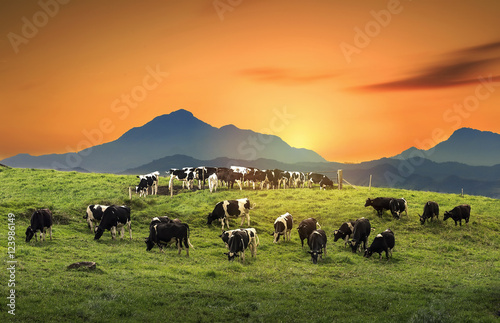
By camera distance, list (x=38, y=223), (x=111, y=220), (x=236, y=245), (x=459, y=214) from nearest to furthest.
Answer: (x=236, y=245) < (x=38, y=223) < (x=111, y=220) < (x=459, y=214)

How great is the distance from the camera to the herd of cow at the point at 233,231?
24688 mm

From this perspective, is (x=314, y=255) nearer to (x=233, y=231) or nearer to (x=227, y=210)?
(x=233, y=231)

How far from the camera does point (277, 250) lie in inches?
1094

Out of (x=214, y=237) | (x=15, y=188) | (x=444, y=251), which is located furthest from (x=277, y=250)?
(x=15, y=188)

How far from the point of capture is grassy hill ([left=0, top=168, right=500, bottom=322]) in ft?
49.9

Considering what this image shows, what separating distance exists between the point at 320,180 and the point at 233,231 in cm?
3643

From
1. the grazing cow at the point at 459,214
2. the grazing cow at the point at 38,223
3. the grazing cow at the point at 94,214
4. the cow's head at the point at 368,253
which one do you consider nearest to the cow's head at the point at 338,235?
the cow's head at the point at 368,253

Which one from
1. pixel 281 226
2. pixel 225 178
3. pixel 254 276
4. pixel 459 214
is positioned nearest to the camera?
pixel 254 276

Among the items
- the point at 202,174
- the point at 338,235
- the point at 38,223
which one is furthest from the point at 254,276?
the point at 202,174

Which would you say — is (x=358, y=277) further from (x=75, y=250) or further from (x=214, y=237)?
(x=75, y=250)

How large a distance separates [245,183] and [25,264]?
40441 mm

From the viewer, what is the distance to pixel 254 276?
20906 millimetres

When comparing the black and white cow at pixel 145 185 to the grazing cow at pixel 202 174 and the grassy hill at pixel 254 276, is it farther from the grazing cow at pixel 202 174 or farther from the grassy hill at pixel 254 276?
the grassy hill at pixel 254 276

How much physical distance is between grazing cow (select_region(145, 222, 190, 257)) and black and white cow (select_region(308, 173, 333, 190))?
3509 centimetres
